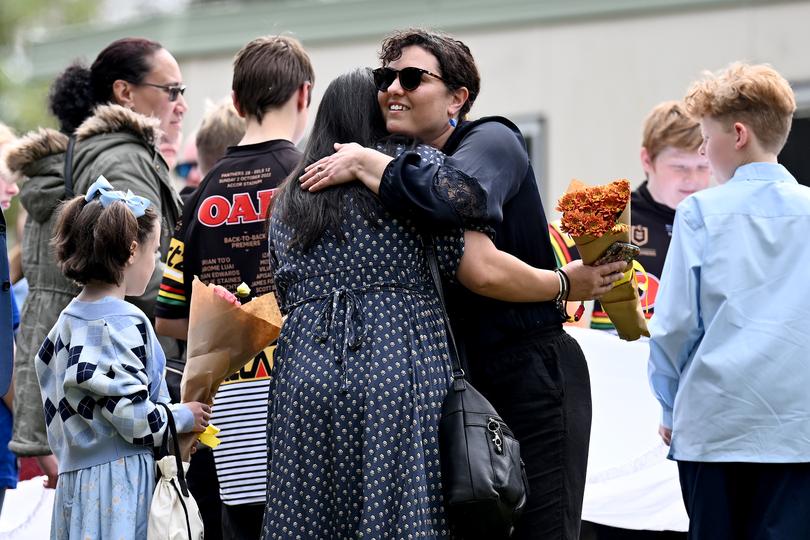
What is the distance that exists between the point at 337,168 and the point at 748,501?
1589mm

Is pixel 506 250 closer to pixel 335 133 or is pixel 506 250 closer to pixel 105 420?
pixel 335 133

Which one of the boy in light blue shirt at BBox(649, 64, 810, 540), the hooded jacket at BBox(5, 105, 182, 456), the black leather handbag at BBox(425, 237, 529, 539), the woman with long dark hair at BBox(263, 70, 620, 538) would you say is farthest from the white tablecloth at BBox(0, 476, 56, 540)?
the boy in light blue shirt at BBox(649, 64, 810, 540)

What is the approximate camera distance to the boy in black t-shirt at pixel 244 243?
436cm

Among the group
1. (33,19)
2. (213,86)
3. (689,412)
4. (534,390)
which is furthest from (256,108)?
(33,19)

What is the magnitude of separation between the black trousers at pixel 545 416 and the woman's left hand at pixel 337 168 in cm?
67

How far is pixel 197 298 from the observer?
396cm

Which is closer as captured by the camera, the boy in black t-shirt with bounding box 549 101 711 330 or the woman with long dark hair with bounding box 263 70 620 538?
the woman with long dark hair with bounding box 263 70 620 538

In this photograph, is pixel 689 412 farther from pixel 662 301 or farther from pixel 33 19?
pixel 33 19

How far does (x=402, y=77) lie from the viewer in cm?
374

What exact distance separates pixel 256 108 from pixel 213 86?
21.5 feet

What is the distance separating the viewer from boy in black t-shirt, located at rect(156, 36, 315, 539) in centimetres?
436

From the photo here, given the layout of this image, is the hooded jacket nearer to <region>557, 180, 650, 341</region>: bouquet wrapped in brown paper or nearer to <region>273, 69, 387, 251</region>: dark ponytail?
<region>273, 69, 387, 251</region>: dark ponytail

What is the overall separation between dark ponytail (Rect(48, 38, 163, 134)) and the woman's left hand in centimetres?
179

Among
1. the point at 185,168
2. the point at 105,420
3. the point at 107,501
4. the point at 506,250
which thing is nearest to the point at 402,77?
the point at 506,250
